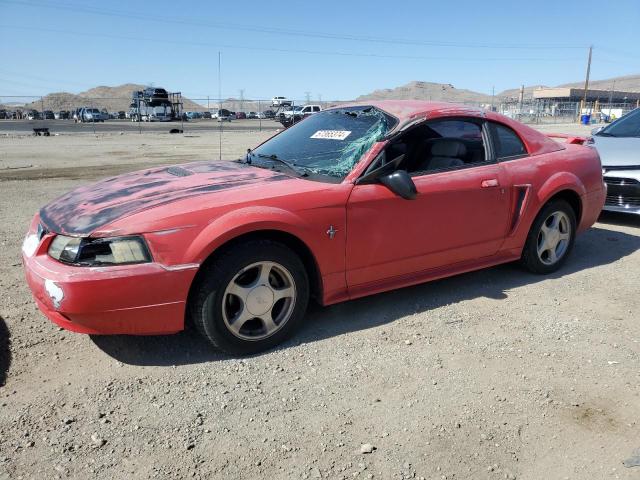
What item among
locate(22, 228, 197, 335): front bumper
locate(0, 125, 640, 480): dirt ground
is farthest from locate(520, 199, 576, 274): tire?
locate(22, 228, 197, 335): front bumper

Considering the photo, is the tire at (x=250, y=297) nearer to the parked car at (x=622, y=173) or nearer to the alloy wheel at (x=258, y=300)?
the alloy wheel at (x=258, y=300)

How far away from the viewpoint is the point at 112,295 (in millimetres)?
2797

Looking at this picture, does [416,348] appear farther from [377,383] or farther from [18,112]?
[18,112]

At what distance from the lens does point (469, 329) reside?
3672 mm

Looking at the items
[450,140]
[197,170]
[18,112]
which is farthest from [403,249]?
→ [18,112]

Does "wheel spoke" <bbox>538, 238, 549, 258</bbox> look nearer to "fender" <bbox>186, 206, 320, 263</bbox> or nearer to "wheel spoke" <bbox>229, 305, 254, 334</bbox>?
"fender" <bbox>186, 206, 320, 263</bbox>

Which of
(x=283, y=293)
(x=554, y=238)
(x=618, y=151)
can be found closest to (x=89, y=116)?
(x=618, y=151)

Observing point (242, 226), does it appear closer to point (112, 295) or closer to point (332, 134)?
point (112, 295)

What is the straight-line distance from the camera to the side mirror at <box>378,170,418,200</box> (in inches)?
137

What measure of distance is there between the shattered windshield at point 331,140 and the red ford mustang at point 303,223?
15mm

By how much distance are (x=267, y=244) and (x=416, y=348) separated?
1.17 meters

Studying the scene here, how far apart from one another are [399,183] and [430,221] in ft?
1.57

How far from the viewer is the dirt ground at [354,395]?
7.73ft

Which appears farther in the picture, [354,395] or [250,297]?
[250,297]
